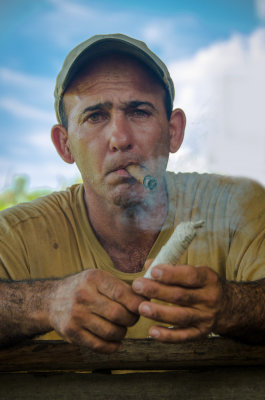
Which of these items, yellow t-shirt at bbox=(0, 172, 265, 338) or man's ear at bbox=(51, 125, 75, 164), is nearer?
yellow t-shirt at bbox=(0, 172, 265, 338)

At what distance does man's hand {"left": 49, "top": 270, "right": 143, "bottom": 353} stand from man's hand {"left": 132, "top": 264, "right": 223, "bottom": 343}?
4cm

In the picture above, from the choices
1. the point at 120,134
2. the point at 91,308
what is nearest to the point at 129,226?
the point at 120,134

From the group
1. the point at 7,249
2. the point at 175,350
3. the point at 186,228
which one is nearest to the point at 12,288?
the point at 7,249

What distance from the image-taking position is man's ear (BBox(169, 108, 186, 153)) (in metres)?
1.59

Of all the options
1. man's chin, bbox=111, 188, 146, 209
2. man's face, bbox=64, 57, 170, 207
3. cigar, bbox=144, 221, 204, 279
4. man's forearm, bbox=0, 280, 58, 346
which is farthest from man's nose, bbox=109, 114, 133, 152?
cigar, bbox=144, 221, 204, 279

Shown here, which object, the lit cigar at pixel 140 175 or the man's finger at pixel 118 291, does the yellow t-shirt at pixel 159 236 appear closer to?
the lit cigar at pixel 140 175

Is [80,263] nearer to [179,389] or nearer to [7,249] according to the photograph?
[7,249]

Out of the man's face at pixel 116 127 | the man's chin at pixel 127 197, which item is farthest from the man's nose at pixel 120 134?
the man's chin at pixel 127 197

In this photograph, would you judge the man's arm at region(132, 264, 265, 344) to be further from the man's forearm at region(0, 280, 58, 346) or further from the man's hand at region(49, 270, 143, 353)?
the man's forearm at region(0, 280, 58, 346)

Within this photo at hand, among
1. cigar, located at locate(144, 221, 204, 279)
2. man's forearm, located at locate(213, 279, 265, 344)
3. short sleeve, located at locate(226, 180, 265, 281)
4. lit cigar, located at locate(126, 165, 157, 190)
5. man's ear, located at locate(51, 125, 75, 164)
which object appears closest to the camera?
cigar, located at locate(144, 221, 204, 279)

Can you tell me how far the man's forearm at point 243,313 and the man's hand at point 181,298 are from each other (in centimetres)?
5

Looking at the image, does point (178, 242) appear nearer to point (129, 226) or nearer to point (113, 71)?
point (129, 226)

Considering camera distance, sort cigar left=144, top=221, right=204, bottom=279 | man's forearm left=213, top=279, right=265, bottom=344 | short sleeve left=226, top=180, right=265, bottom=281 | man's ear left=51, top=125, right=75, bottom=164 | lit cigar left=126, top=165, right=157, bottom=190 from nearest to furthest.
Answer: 1. cigar left=144, top=221, right=204, bottom=279
2. man's forearm left=213, top=279, right=265, bottom=344
3. short sleeve left=226, top=180, right=265, bottom=281
4. lit cigar left=126, top=165, right=157, bottom=190
5. man's ear left=51, top=125, right=75, bottom=164

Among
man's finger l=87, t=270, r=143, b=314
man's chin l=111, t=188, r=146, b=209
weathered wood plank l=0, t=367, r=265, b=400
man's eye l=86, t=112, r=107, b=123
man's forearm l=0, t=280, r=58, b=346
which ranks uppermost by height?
man's eye l=86, t=112, r=107, b=123
